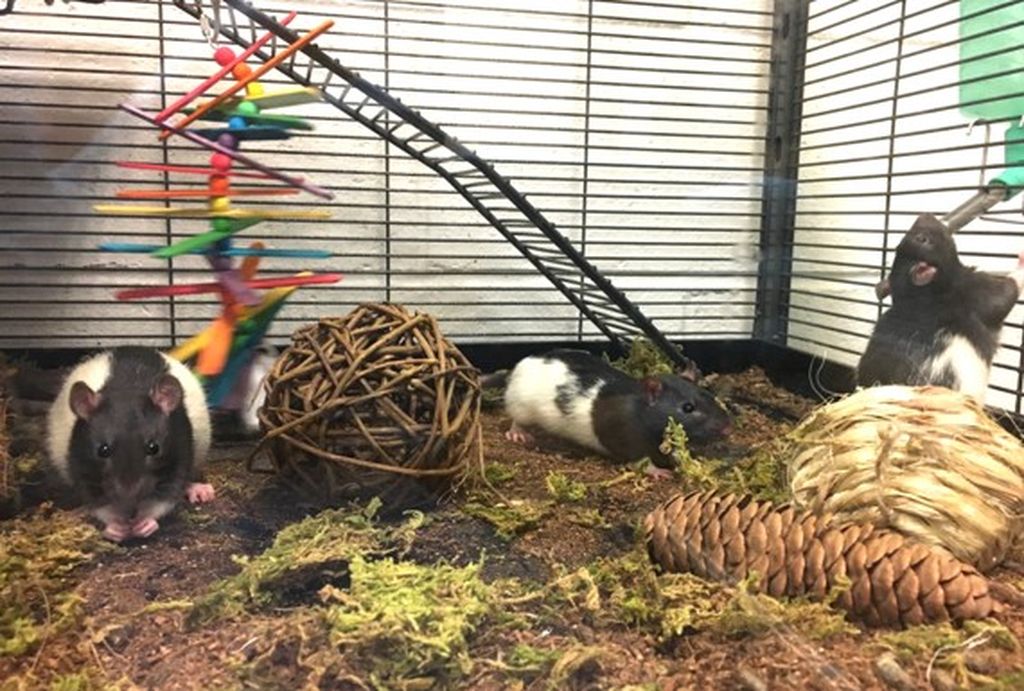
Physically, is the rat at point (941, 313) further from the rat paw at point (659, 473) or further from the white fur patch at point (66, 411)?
the white fur patch at point (66, 411)

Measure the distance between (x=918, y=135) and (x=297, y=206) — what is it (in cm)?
197

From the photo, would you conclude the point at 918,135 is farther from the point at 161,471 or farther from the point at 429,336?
the point at 161,471

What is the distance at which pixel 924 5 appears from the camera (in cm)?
252

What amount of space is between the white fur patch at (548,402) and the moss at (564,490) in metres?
0.54

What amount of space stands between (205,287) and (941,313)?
1943 millimetres

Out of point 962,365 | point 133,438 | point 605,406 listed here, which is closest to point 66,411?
point 133,438

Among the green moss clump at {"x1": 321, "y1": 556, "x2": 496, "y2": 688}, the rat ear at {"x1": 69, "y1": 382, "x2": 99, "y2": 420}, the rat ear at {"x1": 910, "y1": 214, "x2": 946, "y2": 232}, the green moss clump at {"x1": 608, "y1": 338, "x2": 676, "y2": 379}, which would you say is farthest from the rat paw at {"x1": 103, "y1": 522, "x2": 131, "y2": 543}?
the rat ear at {"x1": 910, "y1": 214, "x2": 946, "y2": 232}

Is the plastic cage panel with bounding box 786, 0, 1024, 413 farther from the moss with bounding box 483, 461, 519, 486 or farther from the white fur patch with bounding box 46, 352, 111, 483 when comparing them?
the white fur patch with bounding box 46, 352, 111, 483

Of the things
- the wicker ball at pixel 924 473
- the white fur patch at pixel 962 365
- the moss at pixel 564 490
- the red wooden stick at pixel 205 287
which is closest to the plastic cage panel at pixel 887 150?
the white fur patch at pixel 962 365

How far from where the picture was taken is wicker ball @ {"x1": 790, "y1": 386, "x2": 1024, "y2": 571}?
5.08ft

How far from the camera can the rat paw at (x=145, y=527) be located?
1.69m

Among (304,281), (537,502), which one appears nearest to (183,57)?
(304,281)

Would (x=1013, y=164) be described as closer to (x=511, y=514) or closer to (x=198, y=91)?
(x=511, y=514)

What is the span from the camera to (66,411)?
195 cm
